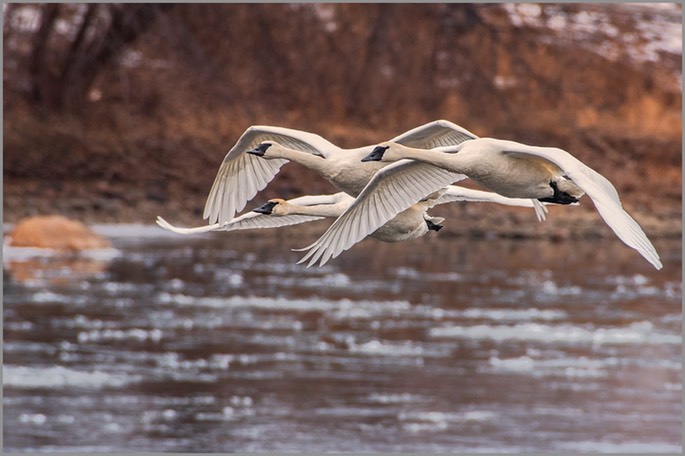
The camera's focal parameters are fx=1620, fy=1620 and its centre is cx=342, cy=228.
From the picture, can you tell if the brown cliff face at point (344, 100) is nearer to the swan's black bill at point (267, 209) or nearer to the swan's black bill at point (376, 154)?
the swan's black bill at point (267, 209)

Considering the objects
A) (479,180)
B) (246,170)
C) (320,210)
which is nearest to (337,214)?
(320,210)

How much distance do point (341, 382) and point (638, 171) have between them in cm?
1483

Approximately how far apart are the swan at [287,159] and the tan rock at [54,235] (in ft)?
67.1

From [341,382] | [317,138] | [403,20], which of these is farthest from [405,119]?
[317,138]

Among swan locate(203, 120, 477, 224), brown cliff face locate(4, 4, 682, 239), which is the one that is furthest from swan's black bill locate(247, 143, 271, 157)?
brown cliff face locate(4, 4, 682, 239)

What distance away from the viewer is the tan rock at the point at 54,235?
81.0 feet

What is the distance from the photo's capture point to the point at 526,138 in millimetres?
30688

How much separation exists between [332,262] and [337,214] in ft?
79.4

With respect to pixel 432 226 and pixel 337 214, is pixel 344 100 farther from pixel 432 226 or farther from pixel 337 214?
pixel 432 226

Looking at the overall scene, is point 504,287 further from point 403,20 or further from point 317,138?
point 317,138

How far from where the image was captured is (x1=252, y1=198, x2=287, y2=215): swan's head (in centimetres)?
407

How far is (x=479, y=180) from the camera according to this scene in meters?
3.59

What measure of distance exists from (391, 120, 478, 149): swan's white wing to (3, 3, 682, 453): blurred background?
11.4m

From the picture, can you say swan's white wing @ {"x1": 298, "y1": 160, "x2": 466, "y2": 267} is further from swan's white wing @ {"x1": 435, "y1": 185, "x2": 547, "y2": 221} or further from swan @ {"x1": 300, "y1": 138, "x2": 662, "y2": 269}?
swan's white wing @ {"x1": 435, "y1": 185, "x2": 547, "y2": 221}
